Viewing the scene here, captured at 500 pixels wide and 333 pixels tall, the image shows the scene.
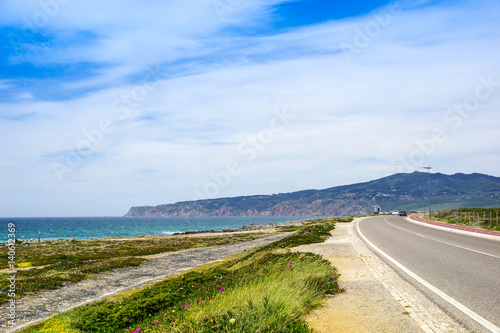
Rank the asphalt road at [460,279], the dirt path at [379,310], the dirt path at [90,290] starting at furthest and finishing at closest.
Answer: the dirt path at [90,290]
the asphalt road at [460,279]
the dirt path at [379,310]

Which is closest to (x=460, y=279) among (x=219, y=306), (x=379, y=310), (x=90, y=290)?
(x=379, y=310)

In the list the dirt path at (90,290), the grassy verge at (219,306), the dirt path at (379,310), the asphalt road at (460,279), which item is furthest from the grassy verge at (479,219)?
the grassy verge at (219,306)

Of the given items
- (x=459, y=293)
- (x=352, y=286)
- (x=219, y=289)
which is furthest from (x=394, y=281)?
(x=219, y=289)

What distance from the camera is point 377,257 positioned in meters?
15.7

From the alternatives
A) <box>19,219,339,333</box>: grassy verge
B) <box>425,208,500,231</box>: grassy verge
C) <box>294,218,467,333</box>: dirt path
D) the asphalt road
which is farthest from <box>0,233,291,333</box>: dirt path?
<box>425,208,500,231</box>: grassy verge

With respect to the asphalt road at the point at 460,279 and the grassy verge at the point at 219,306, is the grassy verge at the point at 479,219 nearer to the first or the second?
the asphalt road at the point at 460,279

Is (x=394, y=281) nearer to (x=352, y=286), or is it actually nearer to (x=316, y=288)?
(x=352, y=286)

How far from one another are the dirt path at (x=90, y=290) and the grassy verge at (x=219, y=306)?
2.79 meters

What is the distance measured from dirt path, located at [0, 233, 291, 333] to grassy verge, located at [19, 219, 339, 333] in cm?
279

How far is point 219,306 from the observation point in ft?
21.9

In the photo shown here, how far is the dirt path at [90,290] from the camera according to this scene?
13.0 metres

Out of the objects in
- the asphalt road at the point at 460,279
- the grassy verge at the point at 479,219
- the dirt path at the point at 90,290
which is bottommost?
the dirt path at the point at 90,290

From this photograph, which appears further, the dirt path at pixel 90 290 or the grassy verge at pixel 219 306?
the dirt path at pixel 90 290

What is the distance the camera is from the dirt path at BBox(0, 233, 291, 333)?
13016 millimetres
